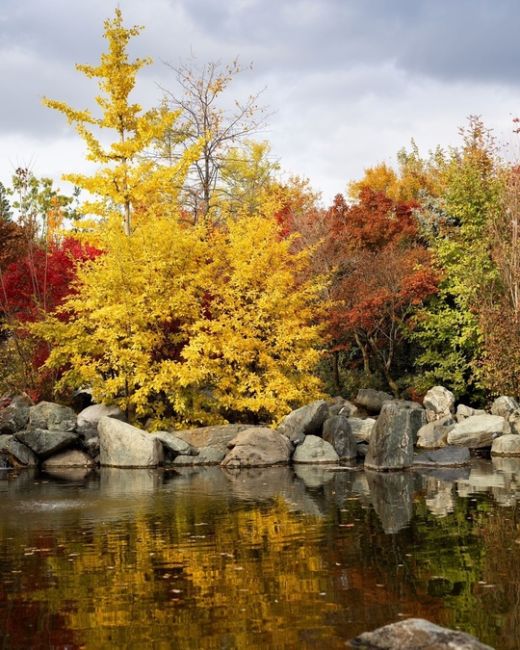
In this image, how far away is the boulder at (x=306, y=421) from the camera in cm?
2095

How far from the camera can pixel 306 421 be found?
→ 2098 centimetres

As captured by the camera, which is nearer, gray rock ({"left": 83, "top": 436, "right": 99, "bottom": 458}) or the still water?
the still water

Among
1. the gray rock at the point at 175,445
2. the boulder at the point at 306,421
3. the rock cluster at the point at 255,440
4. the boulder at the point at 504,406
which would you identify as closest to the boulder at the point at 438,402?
the boulder at the point at 504,406

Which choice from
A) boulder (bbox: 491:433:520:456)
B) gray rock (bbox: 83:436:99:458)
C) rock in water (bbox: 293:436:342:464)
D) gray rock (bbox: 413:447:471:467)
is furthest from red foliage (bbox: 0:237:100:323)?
boulder (bbox: 491:433:520:456)

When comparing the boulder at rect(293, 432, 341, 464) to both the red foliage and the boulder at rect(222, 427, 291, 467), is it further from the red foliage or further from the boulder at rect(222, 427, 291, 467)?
the red foliage

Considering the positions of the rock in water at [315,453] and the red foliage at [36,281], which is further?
the red foliage at [36,281]

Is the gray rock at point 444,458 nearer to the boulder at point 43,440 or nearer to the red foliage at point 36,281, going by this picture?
the boulder at point 43,440

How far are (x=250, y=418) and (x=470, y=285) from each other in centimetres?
847

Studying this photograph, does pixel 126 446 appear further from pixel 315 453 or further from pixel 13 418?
pixel 315 453

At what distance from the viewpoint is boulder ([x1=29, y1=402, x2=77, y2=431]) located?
21625 mm

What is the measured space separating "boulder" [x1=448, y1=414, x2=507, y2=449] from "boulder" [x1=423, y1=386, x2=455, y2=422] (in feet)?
11.2

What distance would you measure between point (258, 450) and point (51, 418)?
5.78m

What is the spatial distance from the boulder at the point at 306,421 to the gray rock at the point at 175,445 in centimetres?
235

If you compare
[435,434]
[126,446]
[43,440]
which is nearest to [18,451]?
[43,440]
